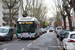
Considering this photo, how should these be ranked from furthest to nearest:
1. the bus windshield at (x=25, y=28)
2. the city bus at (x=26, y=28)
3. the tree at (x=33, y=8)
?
the tree at (x=33, y=8) < the bus windshield at (x=25, y=28) < the city bus at (x=26, y=28)

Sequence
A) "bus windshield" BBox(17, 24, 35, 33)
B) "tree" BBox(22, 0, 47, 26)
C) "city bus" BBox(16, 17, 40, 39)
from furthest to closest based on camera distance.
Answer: "tree" BBox(22, 0, 47, 26) → "bus windshield" BBox(17, 24, 35, 33) → "city bus" BBox(16, 17, 40, 39)

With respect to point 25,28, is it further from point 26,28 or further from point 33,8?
point 33,8

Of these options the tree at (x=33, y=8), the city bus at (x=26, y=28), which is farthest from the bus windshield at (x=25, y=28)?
the tree at (x=33, y=8)

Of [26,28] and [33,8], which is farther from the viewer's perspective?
[33,8]

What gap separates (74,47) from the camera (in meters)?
8.41

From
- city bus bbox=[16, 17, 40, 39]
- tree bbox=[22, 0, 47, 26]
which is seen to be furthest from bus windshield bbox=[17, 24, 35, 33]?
tree bbox=[22, 0, 47, 26]

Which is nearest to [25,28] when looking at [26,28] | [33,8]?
[26,28]

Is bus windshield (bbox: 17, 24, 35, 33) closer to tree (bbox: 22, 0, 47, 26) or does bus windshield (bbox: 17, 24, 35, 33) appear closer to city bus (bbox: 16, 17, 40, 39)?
city bus (bbox: 16, 17, 40, 39)

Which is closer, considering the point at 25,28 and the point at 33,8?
the point at 25,28

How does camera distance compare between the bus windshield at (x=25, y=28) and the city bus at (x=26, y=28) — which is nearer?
the city bus at (x=26, y=28)

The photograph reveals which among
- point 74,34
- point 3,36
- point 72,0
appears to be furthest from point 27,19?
point 74,34

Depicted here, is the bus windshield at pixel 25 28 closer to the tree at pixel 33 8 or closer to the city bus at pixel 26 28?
the city bus at pixel 26 28

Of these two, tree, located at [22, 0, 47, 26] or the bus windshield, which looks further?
tree, located at [22, 0, 47, 26]

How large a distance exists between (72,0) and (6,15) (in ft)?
152
